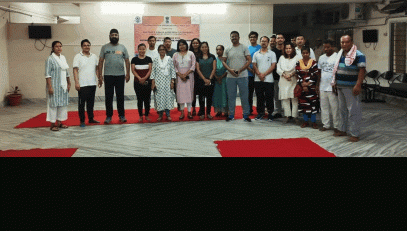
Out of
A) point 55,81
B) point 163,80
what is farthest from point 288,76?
point 55,81

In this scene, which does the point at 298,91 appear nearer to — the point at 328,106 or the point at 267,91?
the point at 328,106

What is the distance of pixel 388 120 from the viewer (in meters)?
6.84

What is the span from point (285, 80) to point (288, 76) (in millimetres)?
110

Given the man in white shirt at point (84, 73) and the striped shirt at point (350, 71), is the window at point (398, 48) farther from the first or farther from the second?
the man in white shirt at point (84, 73)

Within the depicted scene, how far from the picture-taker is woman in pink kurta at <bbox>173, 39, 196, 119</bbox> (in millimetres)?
6871

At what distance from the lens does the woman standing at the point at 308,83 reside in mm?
6004

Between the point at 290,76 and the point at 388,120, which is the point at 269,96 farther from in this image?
the point at 388,120

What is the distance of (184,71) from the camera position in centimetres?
693


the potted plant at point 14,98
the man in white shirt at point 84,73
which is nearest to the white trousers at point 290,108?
the man in white shirt at point 84,73

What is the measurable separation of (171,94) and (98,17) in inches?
170
